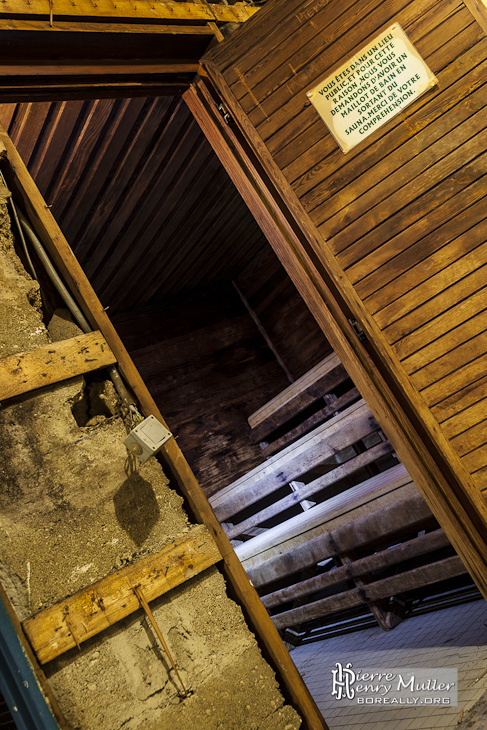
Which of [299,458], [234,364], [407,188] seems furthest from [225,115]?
[234,364]

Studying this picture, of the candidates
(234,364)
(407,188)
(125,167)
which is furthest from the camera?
(234,364)

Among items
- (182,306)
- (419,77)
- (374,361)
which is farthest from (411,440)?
(182,306)

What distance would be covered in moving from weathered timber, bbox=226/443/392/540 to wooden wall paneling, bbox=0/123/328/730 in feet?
7.68

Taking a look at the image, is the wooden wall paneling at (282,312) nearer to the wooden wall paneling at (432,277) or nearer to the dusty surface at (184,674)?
the wooden wall paneling at (432,277)

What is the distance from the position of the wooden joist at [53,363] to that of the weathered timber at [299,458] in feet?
8.71

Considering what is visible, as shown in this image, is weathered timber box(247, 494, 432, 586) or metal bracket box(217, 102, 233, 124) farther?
weathered timber box(247, 494, 432, 586)

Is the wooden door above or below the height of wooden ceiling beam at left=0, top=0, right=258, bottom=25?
below

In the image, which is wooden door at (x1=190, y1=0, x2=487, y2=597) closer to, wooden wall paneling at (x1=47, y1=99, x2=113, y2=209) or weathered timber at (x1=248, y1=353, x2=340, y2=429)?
wooden wall paneling at (x1=47, y1=99, x2=113, y2=209)

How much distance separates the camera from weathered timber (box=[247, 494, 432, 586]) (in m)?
4.23

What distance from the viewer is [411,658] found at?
397 centimetres

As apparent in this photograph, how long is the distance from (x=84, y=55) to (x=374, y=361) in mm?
2618

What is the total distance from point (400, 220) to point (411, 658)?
9.85 ft

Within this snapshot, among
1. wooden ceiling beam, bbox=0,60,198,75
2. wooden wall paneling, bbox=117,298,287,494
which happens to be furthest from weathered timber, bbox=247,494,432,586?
wooden ceiling beam, bbox=0,60,198,75

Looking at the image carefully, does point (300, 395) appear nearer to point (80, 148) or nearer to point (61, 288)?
point (80, 148)
